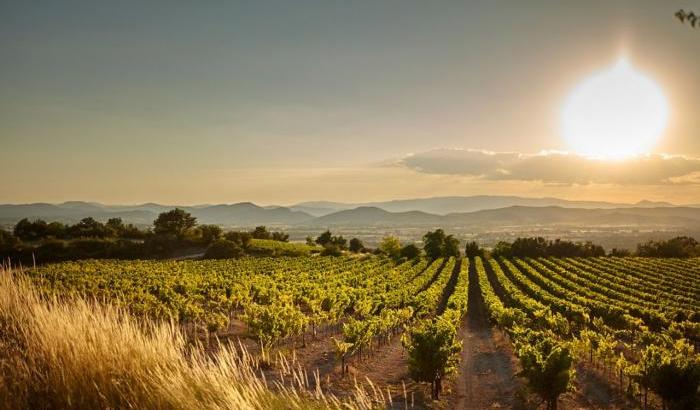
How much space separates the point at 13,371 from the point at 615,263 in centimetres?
9597

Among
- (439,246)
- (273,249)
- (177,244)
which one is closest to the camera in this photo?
(273,249)

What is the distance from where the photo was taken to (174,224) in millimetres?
113000

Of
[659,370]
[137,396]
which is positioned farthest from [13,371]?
[659,370]

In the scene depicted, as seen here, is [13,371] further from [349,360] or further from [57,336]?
[349,360]

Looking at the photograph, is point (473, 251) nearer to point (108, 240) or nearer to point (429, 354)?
point (108, 240)

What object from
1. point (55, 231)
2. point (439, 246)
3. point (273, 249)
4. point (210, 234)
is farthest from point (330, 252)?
point (55, 231)

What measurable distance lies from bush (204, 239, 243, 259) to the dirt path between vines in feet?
206

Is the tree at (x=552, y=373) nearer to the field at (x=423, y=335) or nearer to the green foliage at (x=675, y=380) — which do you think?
the field at (x=423, y=335)

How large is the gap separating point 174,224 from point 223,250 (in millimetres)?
28471

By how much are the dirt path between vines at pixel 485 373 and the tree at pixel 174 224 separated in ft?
284

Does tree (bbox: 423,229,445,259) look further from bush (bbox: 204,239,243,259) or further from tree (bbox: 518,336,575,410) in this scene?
tree (bbox: 518,336,575,410)

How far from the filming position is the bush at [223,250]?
90188mm

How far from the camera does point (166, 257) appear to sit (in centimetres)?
9556

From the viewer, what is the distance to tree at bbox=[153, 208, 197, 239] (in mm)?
109119
